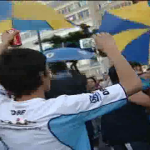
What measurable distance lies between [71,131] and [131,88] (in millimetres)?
326

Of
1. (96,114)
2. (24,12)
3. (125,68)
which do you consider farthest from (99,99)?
(24,12)

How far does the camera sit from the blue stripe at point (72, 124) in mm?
1633

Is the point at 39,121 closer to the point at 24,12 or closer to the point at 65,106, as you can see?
the point at 65,106

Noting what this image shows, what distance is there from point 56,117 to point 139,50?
8.39 ft

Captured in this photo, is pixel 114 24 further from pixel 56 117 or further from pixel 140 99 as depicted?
pixel 56 117

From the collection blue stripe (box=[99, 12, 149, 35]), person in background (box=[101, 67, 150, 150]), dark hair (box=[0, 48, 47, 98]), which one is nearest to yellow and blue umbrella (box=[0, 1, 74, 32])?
blue stripe (box=[99, 12, 149, 35])

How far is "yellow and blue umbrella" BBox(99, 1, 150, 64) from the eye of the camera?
12.9 feet

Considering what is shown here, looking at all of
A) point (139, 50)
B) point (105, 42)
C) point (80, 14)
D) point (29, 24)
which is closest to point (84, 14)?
point (80, 14)

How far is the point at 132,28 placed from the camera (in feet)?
13.4

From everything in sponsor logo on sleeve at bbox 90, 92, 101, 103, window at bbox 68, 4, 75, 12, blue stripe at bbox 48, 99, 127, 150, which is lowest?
window at bbox 68, 4, 75, 12

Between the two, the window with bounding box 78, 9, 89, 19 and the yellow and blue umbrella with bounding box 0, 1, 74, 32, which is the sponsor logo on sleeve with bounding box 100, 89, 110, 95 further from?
the window with bounding box 78, 9, 89, 19

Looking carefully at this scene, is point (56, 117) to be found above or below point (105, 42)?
below

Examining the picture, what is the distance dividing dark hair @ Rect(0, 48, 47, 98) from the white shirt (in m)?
0.07

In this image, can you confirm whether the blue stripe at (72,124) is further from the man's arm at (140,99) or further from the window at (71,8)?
the window at (71,8)
